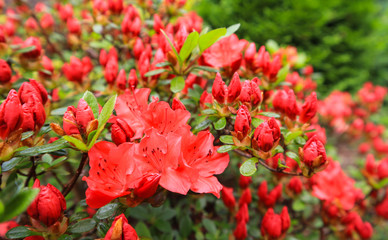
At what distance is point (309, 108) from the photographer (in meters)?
1.00

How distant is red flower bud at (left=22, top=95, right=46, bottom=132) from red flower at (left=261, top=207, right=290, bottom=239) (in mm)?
855

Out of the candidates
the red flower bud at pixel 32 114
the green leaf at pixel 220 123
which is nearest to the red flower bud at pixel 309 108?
the green leaf at pixel 220 123

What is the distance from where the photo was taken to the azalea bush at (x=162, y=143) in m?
0.72

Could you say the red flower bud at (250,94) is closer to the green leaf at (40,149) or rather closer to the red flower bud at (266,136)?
the red flower bud at (266,136)

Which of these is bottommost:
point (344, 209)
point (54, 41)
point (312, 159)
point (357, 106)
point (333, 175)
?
point (357, 106)

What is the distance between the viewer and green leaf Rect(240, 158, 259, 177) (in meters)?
0.78

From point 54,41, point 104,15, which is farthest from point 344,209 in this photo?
point 54,41

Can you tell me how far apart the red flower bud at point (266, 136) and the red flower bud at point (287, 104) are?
22 centimetres

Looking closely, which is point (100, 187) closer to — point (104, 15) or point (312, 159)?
point (312, 159)

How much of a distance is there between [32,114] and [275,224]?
35.3 inches

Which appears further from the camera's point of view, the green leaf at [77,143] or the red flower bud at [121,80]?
the red flower bud at [121,80]

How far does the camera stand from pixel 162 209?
1.23 metres

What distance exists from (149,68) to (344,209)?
3.81 feet

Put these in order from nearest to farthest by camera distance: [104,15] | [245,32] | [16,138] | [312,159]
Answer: [16,138] < [312,159] < [104,15] < [245,32]
